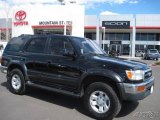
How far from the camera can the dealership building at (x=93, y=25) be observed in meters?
44.5

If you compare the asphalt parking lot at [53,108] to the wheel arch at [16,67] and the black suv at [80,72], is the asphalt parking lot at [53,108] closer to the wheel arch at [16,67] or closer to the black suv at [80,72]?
the black suv at [80,72]

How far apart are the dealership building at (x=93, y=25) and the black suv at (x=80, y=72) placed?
3152cm

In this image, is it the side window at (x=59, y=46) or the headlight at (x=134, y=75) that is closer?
the headlight at (x=134, y=75)

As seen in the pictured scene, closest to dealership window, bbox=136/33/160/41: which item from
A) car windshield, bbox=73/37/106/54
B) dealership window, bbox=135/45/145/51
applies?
dealership window, bbox=135/45/145/51

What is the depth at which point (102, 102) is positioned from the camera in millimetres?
6711

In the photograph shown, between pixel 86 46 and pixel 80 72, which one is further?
pixel 86 46

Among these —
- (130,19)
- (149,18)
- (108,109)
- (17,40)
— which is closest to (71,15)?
(130,19)

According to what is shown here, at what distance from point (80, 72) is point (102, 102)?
0.91 metres

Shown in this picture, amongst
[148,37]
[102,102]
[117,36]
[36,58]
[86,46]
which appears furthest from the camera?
[117,36]

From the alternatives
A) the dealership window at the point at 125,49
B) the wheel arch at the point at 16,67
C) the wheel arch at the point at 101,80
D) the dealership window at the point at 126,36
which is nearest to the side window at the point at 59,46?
the wheel arch at the point at 101,80

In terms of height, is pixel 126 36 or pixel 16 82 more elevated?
pixel 126 36

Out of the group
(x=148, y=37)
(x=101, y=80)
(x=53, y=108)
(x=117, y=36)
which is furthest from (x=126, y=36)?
(x=101, y=80)

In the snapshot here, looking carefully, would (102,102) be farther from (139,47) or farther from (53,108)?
(139,47)

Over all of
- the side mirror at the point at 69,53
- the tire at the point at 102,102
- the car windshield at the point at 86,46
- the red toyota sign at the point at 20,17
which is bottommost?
the tire at the point at 102,102
